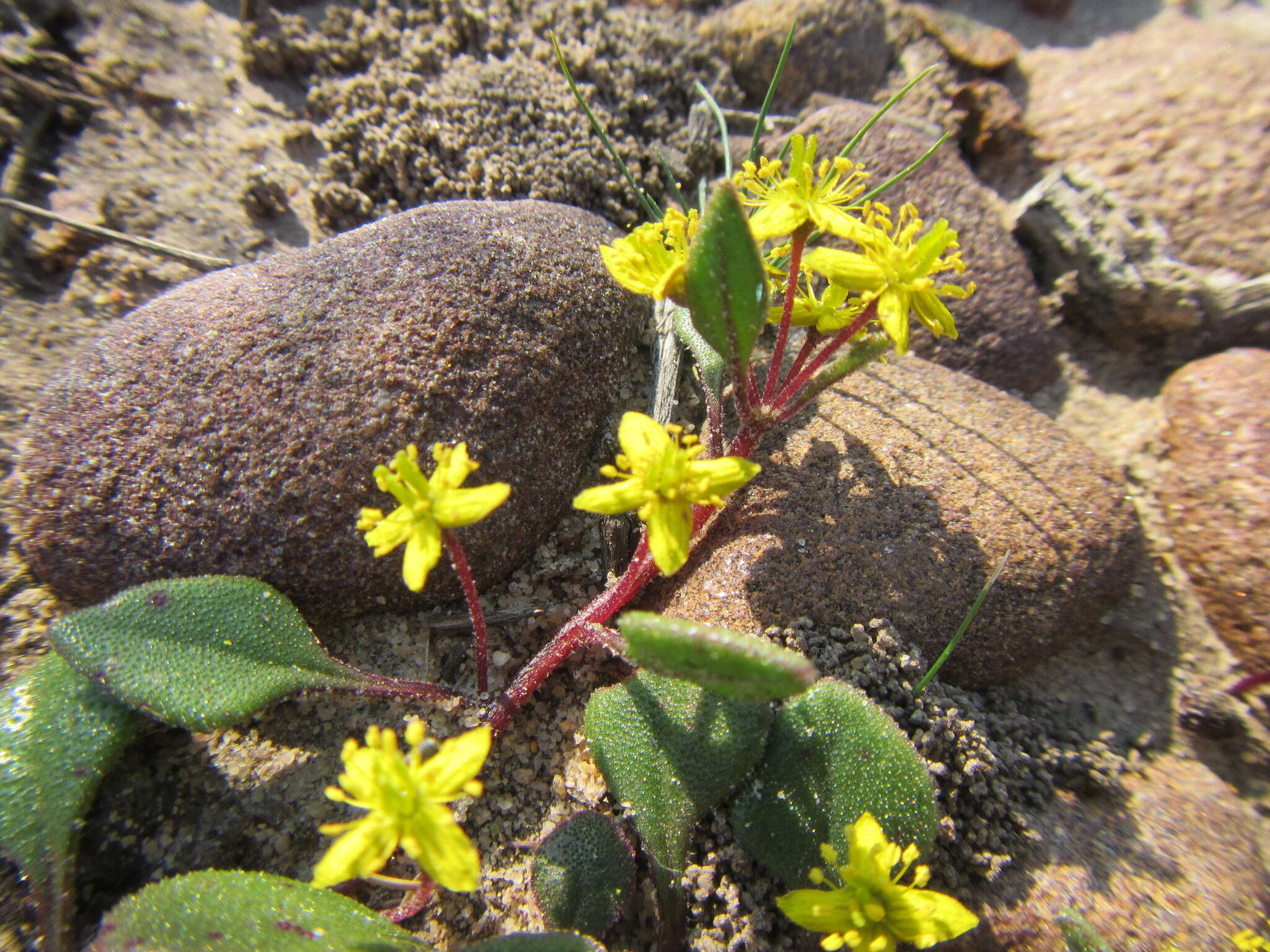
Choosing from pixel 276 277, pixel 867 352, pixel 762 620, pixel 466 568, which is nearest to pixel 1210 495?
pixel 867 352

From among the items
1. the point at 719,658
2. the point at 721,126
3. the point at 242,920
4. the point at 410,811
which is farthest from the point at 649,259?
the point at 242,920

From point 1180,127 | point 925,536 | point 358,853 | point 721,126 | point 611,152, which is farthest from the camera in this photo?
point 1180,127

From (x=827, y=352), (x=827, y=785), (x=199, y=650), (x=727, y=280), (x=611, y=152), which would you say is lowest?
(x=827, y=785)

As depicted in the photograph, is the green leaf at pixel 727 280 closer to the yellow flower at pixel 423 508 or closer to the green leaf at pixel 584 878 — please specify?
→ the yellow flower at pixel 423 508

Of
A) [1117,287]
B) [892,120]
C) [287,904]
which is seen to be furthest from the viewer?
[892,120]

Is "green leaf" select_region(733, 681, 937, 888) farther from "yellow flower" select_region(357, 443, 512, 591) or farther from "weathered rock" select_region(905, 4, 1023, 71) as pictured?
"weathered rock" select_region(905, 4, 1023, 71)

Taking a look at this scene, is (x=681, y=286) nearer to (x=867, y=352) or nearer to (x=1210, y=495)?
(x=867, y=352)

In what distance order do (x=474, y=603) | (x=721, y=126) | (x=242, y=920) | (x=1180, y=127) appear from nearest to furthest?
1. (x=242, y=920)
2. (x=474, y=603)
3. (x=721, y=126)
4. (x=1180, y=127)

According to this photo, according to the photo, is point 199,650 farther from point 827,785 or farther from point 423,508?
point 827,785
